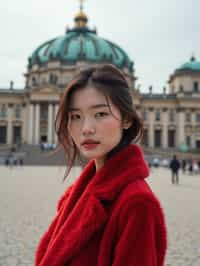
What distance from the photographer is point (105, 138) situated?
1.66 meters

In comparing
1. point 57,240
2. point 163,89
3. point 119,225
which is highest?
point 163,89

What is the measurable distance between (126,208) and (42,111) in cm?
6060

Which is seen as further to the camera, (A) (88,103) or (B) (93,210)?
(A) (88,103)

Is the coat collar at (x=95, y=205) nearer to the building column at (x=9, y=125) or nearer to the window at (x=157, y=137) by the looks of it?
the building column at (x=9, y=125)

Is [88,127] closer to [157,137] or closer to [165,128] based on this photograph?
[165,128]

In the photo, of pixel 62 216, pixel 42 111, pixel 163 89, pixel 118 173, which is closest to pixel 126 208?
pixel 118 173

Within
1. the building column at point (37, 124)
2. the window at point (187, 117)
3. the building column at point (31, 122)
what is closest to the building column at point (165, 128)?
the window at point (187, 117)

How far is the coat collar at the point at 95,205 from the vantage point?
4.86 feet

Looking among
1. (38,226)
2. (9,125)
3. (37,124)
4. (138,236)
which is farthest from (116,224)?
(9,125)

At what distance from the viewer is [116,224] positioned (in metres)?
1.44

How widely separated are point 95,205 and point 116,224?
0.42 ft

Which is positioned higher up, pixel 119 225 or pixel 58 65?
pixel 58 65

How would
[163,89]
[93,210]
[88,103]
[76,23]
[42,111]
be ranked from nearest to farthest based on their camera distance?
[93,210]
[88,103]
[42,111]
[163,89]
[76,23]

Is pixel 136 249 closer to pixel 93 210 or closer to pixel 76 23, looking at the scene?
pixel 93 210
